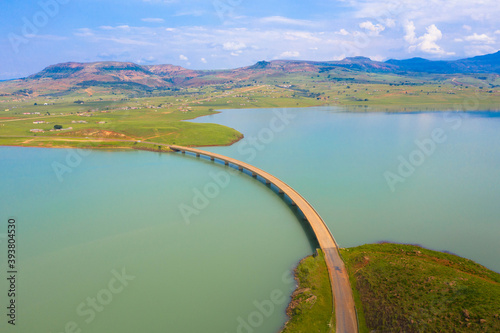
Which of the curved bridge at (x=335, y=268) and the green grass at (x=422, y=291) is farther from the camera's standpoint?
the curved bridge at (x=335, y=268)

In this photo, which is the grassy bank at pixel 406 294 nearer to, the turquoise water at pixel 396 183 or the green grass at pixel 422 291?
the green grass at pixel 422 291

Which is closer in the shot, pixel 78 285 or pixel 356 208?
pixel 78 285

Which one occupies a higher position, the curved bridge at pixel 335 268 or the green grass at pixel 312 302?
the curved bridge at pixel 335 268

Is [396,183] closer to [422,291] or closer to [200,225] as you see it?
[422,291]

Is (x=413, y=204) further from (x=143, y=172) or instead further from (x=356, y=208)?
(x=143, y=172)

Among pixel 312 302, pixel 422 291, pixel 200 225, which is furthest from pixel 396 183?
pixel 200 225

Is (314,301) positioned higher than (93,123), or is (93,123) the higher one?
(93,123)

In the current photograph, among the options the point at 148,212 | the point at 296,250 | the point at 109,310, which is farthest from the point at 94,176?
the point at 296,250

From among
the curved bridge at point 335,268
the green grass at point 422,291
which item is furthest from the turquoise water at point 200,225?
the green grass at point 422,291
